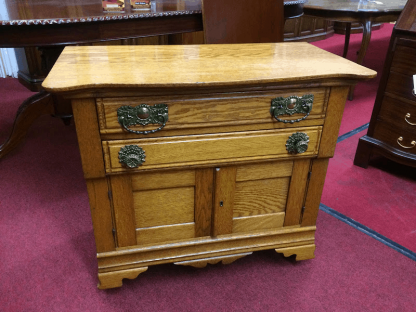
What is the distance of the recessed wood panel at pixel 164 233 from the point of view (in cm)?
132

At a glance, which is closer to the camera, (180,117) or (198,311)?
(180,117)

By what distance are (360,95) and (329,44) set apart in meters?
2.22

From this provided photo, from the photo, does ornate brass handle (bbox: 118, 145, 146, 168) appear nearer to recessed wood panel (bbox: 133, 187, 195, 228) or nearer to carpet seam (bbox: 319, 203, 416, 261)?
recessed wood panel (bbox: 133, 187, 195, 228)

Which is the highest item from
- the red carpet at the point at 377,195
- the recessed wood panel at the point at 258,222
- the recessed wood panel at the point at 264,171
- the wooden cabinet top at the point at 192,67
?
the wooden cabinet top at the point at 192,67

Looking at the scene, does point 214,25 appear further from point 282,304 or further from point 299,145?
point 282,304

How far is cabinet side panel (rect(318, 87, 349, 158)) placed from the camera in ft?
4.02

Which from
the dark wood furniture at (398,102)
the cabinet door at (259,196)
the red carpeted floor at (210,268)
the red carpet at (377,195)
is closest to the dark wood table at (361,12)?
the dark wood furniture at (398,102)

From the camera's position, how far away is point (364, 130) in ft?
9.31

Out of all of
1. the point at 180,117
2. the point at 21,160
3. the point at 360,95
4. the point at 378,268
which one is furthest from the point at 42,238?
the point at 360,95

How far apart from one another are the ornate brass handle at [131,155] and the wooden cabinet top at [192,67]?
21 centimetres

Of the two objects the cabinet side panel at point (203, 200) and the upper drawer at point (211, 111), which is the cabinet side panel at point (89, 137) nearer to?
the upper drawer at point (211, 111)

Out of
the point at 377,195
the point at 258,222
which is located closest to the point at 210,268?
the point at 258,222

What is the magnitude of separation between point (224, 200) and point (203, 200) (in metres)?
0.08

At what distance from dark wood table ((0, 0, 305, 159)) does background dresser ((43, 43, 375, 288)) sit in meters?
0.36
